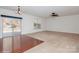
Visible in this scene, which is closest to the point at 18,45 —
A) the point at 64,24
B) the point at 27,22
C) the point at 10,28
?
the point at 10,28

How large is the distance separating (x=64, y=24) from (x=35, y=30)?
4078 millimetres

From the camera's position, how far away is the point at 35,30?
10.7 meters

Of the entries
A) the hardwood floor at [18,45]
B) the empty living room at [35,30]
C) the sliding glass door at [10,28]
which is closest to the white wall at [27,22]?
the empty living room at [35,30]

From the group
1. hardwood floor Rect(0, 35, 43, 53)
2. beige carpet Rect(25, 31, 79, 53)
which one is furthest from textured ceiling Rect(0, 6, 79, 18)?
hardwood floor Rect(0, 35, 43, 53)

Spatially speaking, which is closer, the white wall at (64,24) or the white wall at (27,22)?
the white wall at (27,22)

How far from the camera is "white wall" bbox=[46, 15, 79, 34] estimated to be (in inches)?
380

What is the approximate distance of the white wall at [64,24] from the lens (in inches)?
380

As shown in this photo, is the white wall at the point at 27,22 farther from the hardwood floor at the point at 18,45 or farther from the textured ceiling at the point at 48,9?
the hardwood floor at the point at 18,45

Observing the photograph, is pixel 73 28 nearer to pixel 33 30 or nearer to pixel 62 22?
pixel 62 22

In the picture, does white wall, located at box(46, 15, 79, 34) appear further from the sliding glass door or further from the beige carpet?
the sliding glass door

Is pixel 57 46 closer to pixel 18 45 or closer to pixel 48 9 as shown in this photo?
pixel 18 45
